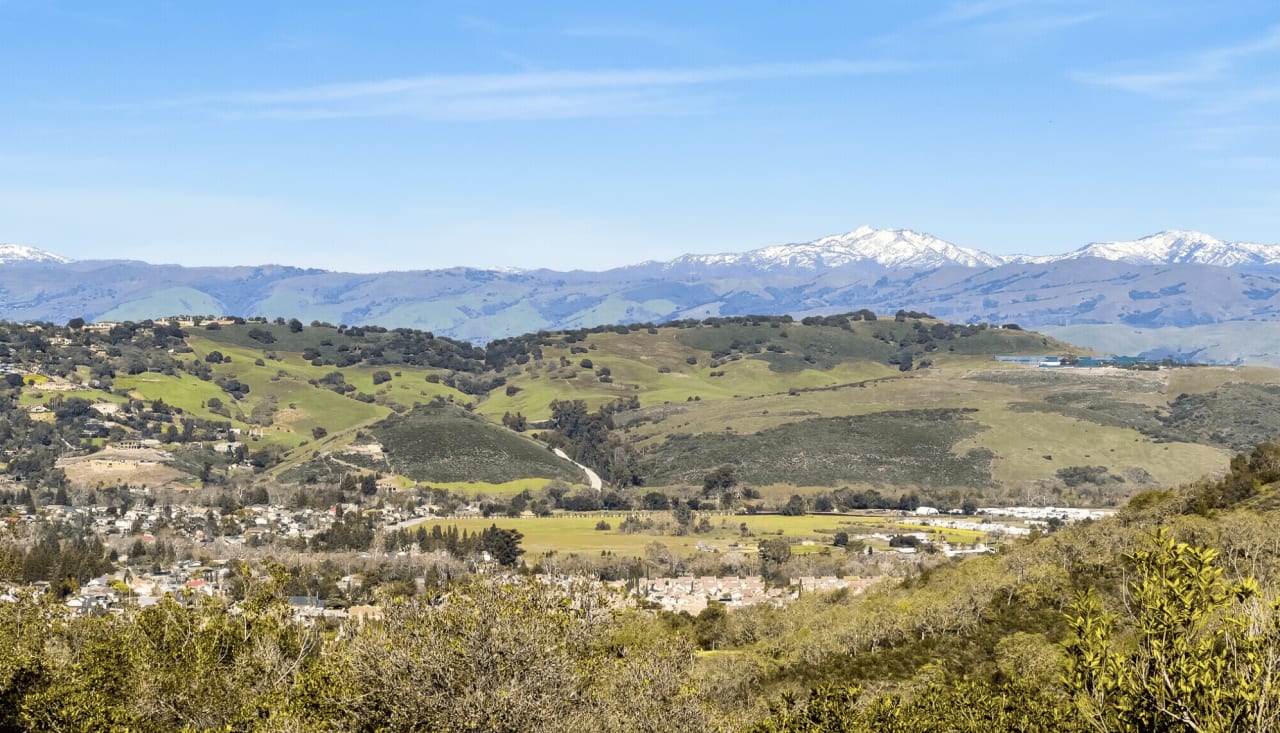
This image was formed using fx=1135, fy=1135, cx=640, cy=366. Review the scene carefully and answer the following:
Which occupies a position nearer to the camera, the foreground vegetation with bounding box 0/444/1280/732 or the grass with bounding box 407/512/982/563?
the foreground vegetation with bounding box 0/444/1280/732

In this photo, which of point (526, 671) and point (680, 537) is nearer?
A: point (526, 671)

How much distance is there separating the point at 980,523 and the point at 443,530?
263 ft

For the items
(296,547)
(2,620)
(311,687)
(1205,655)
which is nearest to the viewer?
(1205,655)

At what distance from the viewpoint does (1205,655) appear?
18922 mm

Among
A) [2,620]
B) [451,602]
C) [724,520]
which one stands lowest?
[724,520]

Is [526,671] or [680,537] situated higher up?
[526,671]

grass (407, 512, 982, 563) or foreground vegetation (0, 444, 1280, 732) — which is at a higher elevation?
foreground vegetation (0, 444, 1280, 732)

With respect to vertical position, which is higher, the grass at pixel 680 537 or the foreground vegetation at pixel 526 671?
the foreground vegetation at pixel 526 671

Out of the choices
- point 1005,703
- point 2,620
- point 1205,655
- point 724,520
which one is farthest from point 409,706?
point 724,520

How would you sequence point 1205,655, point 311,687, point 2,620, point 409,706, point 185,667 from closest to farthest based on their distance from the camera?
point 1205,655 < point 409,706 < point 311,687 < point 185,667 < point 2,620

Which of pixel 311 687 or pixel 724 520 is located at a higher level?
pixel 311 687

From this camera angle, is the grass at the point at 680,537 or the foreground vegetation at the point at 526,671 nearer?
the foreground vegetation at the point at 526,671

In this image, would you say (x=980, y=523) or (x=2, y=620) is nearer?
(x=2, y=620)

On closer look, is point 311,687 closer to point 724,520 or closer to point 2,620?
point 2,620
